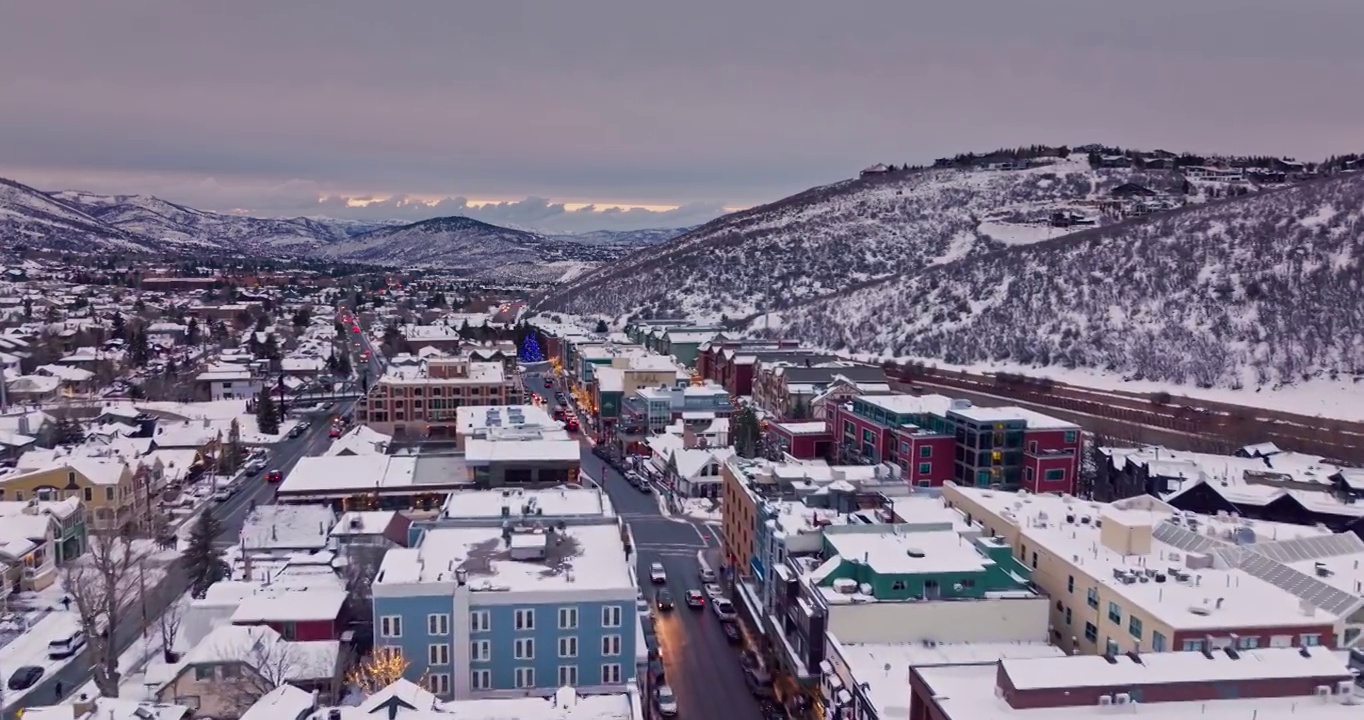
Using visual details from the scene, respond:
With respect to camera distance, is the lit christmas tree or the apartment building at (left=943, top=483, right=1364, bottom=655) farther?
the lit christmas tree

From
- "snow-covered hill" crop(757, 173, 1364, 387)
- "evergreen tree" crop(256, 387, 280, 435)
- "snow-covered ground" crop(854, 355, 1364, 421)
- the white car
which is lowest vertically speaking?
the white car

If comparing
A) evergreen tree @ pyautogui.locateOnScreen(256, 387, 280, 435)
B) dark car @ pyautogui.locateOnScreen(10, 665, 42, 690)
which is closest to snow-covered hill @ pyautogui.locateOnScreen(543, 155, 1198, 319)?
evergreen tree @ pyautogui.locateOnScreen(256, 387, 280, 435)

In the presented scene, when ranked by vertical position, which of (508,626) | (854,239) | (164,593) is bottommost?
(164,593)

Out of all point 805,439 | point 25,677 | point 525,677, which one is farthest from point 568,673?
point 805,439

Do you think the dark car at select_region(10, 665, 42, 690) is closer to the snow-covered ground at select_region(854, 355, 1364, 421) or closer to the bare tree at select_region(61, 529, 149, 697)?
the bare tree at select_region(61, 529, 149, 697)

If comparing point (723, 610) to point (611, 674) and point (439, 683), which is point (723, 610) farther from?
point (439, 683)

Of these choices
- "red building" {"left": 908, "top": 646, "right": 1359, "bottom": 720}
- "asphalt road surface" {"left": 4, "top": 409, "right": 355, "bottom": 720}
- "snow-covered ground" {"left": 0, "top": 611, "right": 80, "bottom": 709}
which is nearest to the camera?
"red building" {"left": 908, "top": 646, "right": 1359, "bottom": 720}

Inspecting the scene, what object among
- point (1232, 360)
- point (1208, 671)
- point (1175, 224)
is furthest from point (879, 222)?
point (1208, 671)
